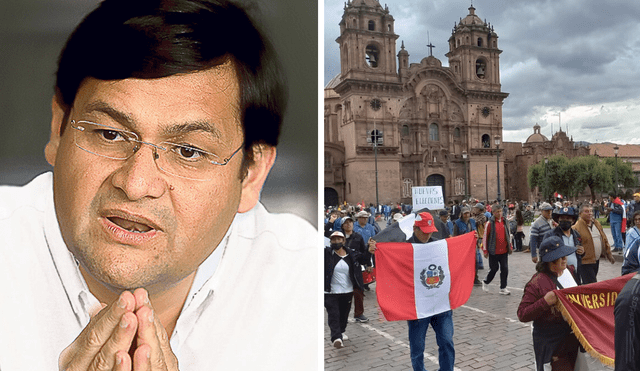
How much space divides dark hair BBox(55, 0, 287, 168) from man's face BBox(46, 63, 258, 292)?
75 millimetres

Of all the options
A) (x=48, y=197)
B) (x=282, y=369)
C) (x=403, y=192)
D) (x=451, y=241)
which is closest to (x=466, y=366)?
(x=451, y=241)

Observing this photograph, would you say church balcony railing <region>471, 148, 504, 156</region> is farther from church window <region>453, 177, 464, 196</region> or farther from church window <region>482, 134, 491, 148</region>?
church window <region>453, 177, 464, 196</region>

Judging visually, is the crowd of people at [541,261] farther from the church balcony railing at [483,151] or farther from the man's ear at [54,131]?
the church balcony railing at [483,151]

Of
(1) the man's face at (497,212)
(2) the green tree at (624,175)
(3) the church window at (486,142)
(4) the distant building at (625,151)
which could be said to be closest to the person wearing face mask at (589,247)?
(1) the man's face at (497,212)

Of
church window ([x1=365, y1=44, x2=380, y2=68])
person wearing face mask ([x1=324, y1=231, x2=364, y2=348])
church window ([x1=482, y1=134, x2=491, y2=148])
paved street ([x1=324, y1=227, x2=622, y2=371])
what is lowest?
paved street ([x1=324, y1=227, x2=622, y2=371])

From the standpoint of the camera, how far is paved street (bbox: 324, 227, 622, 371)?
555cm

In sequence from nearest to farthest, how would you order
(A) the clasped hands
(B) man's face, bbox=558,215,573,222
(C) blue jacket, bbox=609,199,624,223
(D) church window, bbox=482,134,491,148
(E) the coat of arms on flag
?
(A) the clasped hands, (E) the coat of arms on flag, (B) man's face, bbox=558,215,573,222, (C) blue jacket, bbox=609,199,624,223, (D) church window, bbox=482,134,491,148

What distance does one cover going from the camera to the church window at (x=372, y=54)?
145ft

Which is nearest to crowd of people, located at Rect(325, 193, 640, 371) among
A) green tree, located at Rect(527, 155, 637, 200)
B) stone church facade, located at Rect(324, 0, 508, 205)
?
stone church facade, located at Rect(324, 0, 508, 205)

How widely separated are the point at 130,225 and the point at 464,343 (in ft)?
17.5

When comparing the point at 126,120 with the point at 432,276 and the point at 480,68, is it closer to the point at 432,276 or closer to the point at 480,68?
the point at 432,276

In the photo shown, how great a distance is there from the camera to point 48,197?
239 centimetres

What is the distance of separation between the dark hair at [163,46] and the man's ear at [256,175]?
0.04 metres

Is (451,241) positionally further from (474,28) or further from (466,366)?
(474,28)
